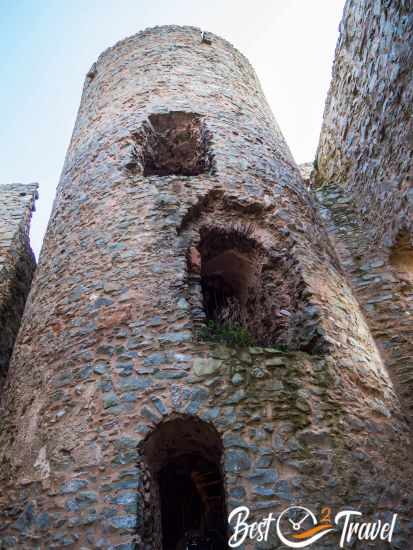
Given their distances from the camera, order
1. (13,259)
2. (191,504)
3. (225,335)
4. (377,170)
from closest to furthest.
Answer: (225,335), (191,504), (377,170), (13,259)

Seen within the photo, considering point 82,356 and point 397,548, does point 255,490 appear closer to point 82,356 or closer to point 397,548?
point 397,548

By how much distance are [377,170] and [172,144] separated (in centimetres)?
280

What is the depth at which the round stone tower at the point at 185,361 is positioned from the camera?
10.3 feet

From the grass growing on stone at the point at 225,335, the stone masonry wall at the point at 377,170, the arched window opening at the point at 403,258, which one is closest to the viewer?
the grass growing on stone at the point at 225,335

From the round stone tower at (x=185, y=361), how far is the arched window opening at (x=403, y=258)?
106cm

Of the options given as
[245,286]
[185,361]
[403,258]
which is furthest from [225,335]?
[403,258]

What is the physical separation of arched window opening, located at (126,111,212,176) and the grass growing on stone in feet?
8.11

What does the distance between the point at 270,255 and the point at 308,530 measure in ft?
8.60

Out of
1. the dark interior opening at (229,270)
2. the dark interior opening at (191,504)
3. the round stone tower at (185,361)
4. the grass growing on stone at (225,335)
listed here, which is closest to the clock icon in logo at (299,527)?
the round stone tower at (185,361)

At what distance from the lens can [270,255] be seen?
15.7 ft

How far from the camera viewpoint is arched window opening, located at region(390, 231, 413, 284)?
221 inches

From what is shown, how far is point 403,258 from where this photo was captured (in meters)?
5.78

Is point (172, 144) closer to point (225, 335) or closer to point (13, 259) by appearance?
point (13, 259)

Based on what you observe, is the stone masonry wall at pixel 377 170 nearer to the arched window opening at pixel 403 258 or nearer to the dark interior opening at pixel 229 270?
the arched window opening at pixel 403 258
